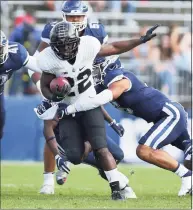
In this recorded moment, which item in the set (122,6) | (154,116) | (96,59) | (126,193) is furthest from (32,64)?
(122,6)

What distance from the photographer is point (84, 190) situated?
9.33 meters


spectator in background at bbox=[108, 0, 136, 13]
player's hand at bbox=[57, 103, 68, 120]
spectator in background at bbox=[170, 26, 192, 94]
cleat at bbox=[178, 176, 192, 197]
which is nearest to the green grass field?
cleat at bbox=[178, 176, 192, 197]

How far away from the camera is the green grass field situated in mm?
7086

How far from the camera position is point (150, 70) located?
15.2m

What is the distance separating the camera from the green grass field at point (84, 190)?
7086 millimetres

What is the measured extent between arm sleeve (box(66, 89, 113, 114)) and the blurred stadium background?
6.33 metres

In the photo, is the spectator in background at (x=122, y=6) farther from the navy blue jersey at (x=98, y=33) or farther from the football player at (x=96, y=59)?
the navy blue jersey at (x=98, y=33)

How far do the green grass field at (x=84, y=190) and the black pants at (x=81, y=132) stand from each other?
48cm

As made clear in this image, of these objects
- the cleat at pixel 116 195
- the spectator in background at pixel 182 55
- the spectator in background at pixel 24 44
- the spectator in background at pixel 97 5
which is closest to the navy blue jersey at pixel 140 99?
the cleat at pixel 116 195

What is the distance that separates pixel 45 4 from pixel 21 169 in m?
5.51

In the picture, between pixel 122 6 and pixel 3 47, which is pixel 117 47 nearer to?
pixel 3 47

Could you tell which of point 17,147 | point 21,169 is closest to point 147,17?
point 17,147

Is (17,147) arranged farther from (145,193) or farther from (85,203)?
(85,203)

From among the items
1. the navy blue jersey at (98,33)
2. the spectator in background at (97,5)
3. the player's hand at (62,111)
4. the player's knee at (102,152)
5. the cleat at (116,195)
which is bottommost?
the spectator in background at (97,5)
